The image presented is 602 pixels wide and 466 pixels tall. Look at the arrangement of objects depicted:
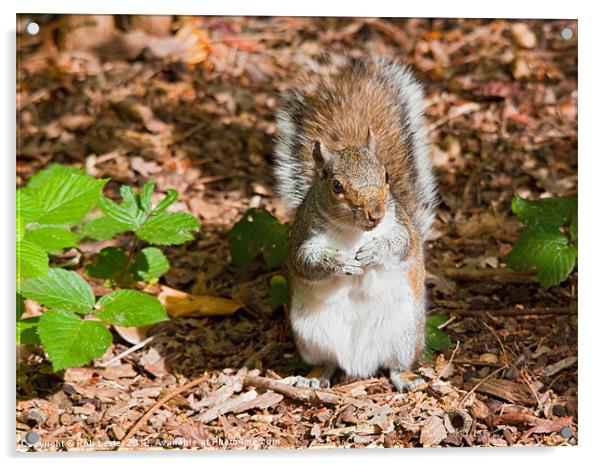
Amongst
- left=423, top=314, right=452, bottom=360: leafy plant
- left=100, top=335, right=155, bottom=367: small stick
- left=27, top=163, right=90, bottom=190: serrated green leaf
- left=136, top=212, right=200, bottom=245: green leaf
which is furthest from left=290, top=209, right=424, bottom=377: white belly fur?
left=27, top=163, right=90, bottom=190: serrated green leaf

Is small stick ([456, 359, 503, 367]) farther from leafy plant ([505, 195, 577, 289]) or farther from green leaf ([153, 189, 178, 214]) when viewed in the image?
green leaf ([153, 189, 178, 214])

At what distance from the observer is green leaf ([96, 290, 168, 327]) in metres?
2.47

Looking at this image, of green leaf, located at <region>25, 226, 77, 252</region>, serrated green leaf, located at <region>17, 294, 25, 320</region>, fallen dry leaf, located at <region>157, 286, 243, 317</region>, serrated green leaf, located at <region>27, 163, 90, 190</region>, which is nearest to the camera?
serrated green leaf, located at <region>17, 294, 25, 320</region>

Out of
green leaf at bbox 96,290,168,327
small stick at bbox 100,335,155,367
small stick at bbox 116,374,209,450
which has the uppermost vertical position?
green leaf at bbox 96,290,168,327

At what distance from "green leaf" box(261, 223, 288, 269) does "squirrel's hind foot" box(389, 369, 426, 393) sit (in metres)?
0.54

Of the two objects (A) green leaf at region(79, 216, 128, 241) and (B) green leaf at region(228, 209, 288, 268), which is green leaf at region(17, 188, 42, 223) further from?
(B) green leaf at region(228, 209, 288, 268)

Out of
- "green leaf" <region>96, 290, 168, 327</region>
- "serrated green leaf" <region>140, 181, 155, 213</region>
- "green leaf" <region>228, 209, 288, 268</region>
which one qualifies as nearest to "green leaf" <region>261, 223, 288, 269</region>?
"green leaf" <region>228, 209, 288, 268</region>

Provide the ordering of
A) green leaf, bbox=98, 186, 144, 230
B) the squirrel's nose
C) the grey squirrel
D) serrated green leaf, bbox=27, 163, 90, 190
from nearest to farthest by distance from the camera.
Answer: the squirrel's nose
the grey squirrel
green leaf, bbox=98, 186, 144, 230
serrated green leaf, bbox=27, 163, 90, 190

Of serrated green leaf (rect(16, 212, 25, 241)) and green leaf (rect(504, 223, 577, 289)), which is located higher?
serrated green leaf (rect(16, 212, 25, 241))

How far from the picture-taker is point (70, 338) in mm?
2404

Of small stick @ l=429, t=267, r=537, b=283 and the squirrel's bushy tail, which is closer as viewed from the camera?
the squirrel's bushy tail

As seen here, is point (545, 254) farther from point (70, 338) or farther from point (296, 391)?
point (70, 338)
